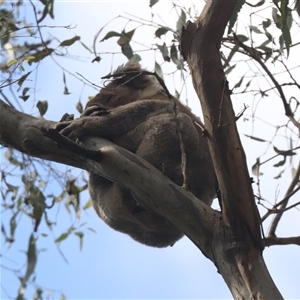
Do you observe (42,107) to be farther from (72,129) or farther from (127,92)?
(72,129)

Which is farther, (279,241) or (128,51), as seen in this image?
(128,51)

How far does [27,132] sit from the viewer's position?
2.49 metres

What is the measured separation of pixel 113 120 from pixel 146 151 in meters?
0.23

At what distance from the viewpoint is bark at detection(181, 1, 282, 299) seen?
6.48ft

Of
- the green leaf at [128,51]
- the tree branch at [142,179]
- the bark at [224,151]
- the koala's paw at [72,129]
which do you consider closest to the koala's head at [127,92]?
the green leaf at [128,51]

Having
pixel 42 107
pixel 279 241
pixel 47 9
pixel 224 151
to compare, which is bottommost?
pixel 279 241

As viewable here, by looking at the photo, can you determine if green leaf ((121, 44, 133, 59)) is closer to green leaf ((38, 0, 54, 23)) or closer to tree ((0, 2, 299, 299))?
green leaf ((38, 0, 54, 23))

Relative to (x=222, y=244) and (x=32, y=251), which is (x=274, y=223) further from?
(x=32, y=251)

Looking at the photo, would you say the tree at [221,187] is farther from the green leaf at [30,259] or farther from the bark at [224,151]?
the green leaf at [30,259]

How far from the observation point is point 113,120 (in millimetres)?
2775

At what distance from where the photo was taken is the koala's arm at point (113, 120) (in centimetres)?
263

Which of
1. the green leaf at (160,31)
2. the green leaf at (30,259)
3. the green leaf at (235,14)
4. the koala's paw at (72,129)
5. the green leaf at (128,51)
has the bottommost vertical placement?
the green leaf at (30,259)

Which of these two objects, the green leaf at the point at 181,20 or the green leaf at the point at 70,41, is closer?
the green leaf at the point at 181,20

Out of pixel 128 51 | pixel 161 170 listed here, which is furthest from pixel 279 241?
pixel 128 51
